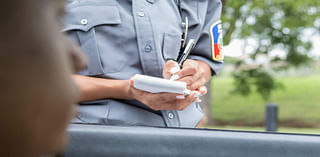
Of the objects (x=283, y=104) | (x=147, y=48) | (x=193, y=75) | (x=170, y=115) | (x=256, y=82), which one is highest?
(x=147, y=48)

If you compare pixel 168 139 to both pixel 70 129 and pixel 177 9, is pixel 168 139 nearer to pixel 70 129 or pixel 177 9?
pixel 70 129

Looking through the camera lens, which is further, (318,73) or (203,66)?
(318,73)

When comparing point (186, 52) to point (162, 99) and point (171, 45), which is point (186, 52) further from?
point (162, 99)

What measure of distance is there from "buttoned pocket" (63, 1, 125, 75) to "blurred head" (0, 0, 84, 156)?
85 cm

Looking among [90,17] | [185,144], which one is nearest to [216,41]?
[90,17]

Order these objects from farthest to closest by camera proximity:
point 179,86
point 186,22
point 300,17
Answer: point 300,17, point 186,22, point 179,86

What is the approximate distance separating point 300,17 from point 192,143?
8241mm

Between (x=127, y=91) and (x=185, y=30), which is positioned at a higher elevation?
(x=185, y=30)

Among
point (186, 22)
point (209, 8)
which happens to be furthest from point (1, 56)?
point (209, 8)

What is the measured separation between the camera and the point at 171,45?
55.7 inches

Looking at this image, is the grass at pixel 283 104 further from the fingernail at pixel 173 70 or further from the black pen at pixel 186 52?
the fingernail at pixel 173 70

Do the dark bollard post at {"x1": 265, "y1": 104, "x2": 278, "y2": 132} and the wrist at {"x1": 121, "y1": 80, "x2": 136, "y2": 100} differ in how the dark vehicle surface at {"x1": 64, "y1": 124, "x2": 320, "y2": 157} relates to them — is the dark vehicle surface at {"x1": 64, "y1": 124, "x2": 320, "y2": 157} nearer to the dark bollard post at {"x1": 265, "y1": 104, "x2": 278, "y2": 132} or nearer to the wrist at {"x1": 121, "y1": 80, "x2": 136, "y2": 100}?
the wrist at {"x1": 121, "y1": 80, "x2": 136, "y2": 100}

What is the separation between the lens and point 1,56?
1.41 ft

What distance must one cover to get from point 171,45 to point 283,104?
48.0 feet
